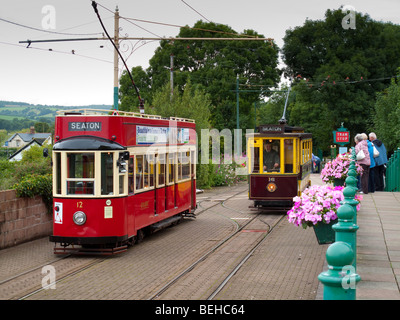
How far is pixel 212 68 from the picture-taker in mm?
49281

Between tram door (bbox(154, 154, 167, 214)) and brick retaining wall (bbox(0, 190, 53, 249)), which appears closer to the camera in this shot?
brick retaining wall (bbox(0, 190, 53, 249))

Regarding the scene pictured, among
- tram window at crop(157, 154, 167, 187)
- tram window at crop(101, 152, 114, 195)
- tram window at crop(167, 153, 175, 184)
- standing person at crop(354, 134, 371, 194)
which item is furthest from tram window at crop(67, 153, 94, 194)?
standing person at crop(354, 134, 371, 194)

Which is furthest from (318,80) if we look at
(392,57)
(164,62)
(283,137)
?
(283,137)

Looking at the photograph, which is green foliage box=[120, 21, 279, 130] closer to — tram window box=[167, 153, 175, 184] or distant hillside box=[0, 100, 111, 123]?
distant hillside box=[0, 100, 111, 123]

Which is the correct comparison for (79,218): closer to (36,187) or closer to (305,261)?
(36,187)

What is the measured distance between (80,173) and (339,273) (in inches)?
409

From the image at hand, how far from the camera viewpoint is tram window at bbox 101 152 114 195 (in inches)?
528

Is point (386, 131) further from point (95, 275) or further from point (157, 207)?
point (95, 275)

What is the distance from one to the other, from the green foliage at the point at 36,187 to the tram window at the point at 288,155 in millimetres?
8260

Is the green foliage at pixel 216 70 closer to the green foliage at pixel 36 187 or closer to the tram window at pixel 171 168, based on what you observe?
the tram window at pixel 171 168

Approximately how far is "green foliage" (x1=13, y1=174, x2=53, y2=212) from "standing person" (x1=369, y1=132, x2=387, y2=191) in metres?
9.98

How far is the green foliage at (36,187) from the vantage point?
1555 centimetres

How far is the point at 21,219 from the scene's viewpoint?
50.4 ft

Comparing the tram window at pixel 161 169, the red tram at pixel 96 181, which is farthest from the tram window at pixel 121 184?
the tram window at pixel 161 169
